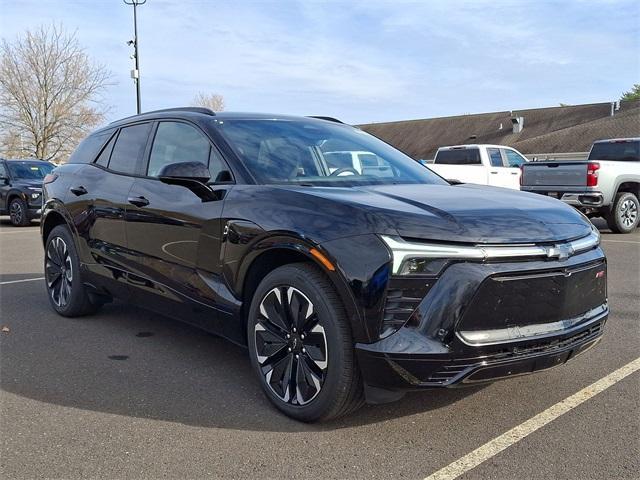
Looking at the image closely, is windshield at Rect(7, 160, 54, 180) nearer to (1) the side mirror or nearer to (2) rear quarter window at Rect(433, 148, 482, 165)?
(2) rear quarter window at Rect(433, 148, 482, 165)

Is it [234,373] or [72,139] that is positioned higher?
[72,139]

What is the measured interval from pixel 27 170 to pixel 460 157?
1195cm

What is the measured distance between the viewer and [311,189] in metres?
3.36

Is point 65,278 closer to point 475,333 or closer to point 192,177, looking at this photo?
point 192,177

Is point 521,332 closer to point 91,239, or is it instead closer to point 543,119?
point 91,239

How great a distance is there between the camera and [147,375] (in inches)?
155

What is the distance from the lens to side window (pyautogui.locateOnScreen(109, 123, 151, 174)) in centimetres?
459

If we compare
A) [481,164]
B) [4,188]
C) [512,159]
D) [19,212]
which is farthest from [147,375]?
[512,159]

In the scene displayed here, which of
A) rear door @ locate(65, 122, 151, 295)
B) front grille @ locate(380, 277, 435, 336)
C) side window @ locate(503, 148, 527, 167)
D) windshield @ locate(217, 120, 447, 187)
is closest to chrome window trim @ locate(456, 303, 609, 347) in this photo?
front grille @ locate(380, 277, 435, 336)

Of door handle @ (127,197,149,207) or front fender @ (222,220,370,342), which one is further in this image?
door handle @ (127,197,149,207)

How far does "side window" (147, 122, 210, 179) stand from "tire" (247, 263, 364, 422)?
992mm

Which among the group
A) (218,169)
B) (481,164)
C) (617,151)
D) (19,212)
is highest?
(617,151)

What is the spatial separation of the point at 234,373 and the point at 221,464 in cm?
121

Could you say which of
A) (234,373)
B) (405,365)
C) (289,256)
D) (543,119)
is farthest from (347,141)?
(543,119)
